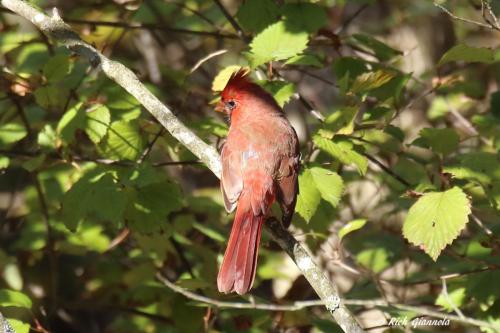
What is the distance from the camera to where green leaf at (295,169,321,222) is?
3270 millimetres

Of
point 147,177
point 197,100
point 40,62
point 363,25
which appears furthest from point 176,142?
point 363,25

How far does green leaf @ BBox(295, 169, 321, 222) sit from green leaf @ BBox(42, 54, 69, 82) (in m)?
1.11

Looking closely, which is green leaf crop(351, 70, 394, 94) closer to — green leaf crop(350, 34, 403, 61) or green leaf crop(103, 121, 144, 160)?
green leaf crop(350, 34, 403, 61)

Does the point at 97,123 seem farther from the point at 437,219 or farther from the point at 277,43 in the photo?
the point at 437,219

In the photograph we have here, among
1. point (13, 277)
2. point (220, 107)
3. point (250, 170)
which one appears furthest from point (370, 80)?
point (13, 277)

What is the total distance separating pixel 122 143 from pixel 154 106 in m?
0.36

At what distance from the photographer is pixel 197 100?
5.86 m

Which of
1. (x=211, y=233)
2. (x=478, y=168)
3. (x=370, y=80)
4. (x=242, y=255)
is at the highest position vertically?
(x=370, y=80)

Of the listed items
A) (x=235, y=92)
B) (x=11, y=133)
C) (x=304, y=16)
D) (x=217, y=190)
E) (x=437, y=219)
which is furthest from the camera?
(x=217, y=190)

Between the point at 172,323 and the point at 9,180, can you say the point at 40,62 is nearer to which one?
the point at 172,323

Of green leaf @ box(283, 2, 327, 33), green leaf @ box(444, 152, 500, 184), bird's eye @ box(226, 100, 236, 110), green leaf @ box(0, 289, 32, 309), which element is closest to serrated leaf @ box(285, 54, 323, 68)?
green leaf @ box(283, 2, 327, 33)

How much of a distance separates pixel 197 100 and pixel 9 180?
1588 millimetres

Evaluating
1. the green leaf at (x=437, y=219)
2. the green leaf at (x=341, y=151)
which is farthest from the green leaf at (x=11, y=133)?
the green leaf at (x=437, y=219)

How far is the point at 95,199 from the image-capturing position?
10.8ft
